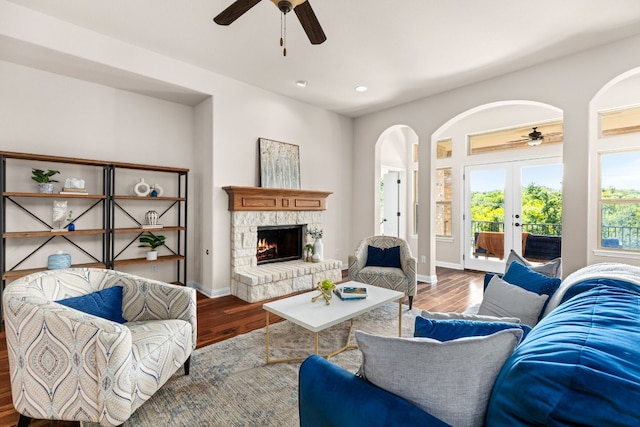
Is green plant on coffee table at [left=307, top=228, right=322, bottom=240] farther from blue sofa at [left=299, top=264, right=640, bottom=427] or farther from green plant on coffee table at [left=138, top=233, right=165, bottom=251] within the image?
blue sofa at [left=299, top=264, right=640, bottom=427]

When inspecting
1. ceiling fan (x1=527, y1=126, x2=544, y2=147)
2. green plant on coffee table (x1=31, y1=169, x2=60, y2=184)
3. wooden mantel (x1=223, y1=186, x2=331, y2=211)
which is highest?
ceiling fan (x1=527, y1=126, x2=544, y2=147)

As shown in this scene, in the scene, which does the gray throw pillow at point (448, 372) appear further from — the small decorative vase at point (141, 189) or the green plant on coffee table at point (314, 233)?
the green plant on coffee table at point (314, 233)

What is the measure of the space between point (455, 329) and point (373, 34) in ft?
9.93

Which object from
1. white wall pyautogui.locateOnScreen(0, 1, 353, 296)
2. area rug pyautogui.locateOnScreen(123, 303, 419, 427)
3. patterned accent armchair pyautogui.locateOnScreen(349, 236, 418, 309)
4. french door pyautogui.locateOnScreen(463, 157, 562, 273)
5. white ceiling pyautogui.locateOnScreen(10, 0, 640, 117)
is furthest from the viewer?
french door pyautogui.locateOnScreen(463, 157, 562, 273)

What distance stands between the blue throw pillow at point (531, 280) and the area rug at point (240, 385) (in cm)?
113

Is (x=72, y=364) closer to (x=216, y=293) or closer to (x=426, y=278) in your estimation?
(x=216, y=293)

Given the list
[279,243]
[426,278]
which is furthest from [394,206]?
[279,243]

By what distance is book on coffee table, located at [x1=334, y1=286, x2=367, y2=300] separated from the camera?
264 cm

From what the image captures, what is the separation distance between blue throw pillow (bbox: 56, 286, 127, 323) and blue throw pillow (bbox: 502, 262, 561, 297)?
2.73 meters

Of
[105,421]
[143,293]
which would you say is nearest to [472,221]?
[143,293]

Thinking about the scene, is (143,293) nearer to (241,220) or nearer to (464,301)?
(241,220)

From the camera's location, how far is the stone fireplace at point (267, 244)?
13.3 feet

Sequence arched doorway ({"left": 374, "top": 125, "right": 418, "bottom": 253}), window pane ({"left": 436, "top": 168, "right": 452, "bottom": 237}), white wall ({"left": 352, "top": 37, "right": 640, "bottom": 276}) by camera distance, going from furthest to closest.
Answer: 1. arched doorway ({"left": 374, "top": 125, "right": 418, "bottom": 253})
2. window pane ({"left": 436, "top": 168, "right": 452, "bottom": 237})
3. white wall ({"left": 352, "top": 37, "right": 640, "bottom": 276})

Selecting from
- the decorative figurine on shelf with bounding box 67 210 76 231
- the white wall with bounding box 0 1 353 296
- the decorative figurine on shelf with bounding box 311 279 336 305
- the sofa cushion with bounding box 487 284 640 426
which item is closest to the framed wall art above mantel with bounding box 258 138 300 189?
the white wall with bounding box 0 1 353 296
